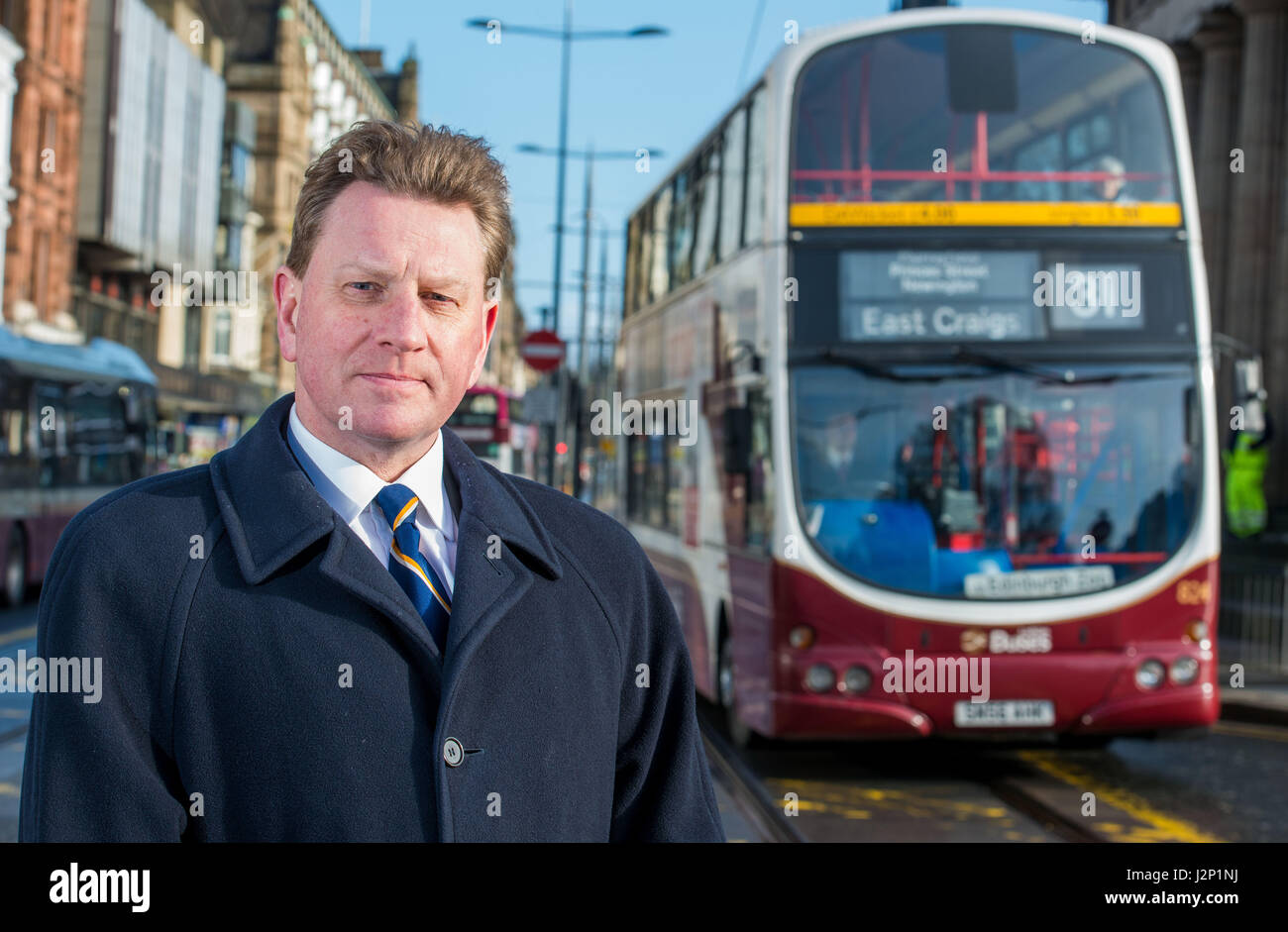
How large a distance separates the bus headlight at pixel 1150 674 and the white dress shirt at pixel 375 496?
694cm

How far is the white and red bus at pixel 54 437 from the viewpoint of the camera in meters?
18.4

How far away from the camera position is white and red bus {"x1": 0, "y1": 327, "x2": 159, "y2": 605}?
18.4 metres

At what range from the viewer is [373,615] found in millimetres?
1757

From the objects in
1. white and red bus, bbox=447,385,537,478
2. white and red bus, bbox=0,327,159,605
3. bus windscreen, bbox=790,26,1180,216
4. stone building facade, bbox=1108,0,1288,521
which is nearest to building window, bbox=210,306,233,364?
white and red bus, bbox=447,385,537,478

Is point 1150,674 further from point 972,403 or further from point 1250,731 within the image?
point 1250,731

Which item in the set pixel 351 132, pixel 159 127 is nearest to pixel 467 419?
pixel 159 127

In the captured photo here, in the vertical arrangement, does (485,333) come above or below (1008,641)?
above

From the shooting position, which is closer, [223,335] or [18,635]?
[18,635]

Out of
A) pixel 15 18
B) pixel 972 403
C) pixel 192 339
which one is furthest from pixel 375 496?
pixel 192 339

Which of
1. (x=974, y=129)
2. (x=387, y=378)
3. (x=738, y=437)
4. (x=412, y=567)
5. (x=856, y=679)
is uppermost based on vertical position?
(x=974, y=129)

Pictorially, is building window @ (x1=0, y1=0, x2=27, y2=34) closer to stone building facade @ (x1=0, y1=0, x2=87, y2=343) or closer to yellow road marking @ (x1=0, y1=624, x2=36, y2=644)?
stone building facade @ (x1=0, y1=0, x2=87, y2=343)

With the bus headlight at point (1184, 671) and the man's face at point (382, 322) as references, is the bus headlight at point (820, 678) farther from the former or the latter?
the man's face at point (382, 322)

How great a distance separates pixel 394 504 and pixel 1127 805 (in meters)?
6.87
